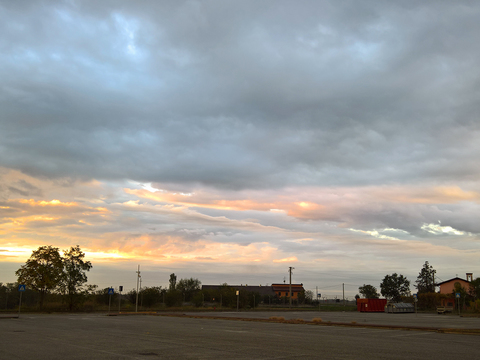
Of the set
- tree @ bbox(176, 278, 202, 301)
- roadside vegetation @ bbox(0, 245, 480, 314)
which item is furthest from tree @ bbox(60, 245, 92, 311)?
tree @ bbox(176, 278, 202, 301)

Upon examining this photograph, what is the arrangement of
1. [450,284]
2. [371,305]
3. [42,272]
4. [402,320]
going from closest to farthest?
[402,320], [42,272], [371,305], [450,284]

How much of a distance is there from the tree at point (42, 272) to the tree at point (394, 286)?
309 feet

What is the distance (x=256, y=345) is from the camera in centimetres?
1641

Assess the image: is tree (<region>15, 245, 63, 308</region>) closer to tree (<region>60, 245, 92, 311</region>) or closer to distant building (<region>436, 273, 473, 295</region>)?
tree (<region>60, 245, 92, 311</region>)

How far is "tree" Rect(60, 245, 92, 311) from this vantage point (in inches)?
2363

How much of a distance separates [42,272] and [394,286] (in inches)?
3872

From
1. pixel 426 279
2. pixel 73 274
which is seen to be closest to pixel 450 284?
pixel 426 279

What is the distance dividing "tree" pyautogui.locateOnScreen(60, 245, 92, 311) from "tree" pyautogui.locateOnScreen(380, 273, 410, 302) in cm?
8996

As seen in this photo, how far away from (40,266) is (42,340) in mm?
45850

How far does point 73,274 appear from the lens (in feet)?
199

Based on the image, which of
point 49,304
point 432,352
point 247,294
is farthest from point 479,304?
point 49,304

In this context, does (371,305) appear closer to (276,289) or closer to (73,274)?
(73,274)

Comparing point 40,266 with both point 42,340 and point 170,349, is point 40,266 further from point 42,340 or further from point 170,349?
point 170,349

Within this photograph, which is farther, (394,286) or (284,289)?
(284,289)
